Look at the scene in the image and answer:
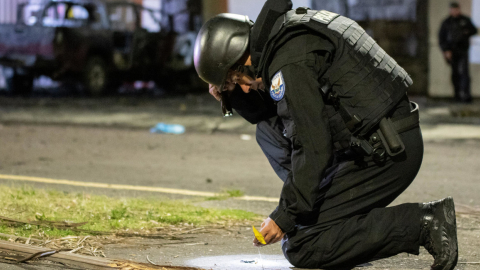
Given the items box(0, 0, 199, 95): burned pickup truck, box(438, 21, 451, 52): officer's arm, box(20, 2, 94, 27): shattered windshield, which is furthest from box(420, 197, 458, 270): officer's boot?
box(20, 2, 94, 27): shattered windshield

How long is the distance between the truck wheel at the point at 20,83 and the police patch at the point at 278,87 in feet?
39.2

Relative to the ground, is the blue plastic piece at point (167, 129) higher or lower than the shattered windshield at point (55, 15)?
lower

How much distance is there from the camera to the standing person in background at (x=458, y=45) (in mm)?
12227

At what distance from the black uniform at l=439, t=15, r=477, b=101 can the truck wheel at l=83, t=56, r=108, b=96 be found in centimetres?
662

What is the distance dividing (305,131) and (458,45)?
10.3 meters

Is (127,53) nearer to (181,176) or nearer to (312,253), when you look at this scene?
(181,176)

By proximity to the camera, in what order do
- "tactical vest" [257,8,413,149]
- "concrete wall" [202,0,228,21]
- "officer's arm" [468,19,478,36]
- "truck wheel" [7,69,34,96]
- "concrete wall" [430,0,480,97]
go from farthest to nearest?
"concrete wall" [202,0,228,21] < "truck wheel" [7,69,34,96] < "concrete wall" [430,0,480,97] < "officer's arm" [468,19,478,36] < "tactical vest" [257,8,413,149]

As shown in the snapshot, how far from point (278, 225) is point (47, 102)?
33.5 ft

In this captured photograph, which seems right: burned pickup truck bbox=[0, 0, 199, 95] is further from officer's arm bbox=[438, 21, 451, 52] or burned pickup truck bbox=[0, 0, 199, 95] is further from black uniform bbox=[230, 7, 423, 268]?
black uniform bbox=[230, 7, 423, 268]

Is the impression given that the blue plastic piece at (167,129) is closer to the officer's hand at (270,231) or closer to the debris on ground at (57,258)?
the debris on ground at (57,258)

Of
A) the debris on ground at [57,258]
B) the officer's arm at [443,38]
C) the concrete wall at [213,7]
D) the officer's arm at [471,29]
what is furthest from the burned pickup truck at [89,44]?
the debris on ground at [57,258]

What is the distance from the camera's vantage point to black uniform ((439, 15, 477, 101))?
482 inches

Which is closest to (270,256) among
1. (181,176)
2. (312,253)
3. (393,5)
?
(312,253)

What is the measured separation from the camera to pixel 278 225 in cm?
312
